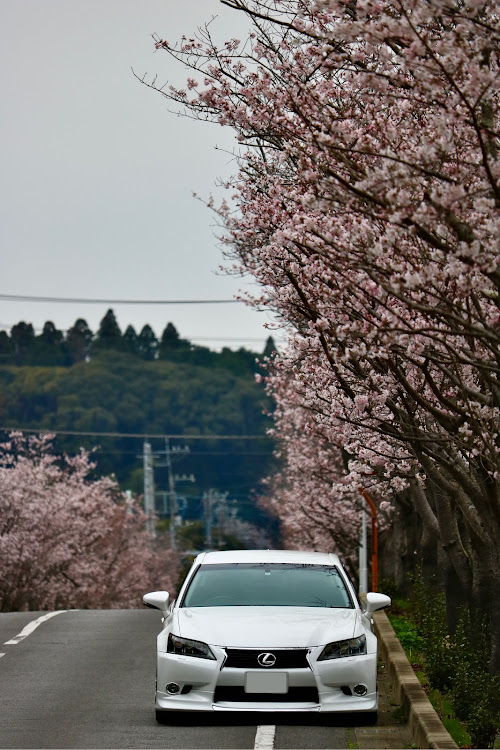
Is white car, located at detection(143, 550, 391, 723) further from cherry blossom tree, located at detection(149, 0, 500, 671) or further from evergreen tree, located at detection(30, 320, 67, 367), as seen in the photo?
evergreen tree, located at detection(30, 320, 67, 367)

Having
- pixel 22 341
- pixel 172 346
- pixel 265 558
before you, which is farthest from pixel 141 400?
pixel 265 558

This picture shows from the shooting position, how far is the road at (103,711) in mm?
9062

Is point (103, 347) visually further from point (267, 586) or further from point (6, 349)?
point (267, 586)

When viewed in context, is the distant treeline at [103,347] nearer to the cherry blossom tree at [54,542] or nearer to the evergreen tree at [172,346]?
the evergreen tree at [172,346]

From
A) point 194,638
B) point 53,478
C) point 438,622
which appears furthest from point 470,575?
point 53,478

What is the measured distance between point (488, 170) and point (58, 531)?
37.3 metres

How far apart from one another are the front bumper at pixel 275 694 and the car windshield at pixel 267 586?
0.91m

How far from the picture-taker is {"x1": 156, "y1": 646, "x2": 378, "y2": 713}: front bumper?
9.19 metres

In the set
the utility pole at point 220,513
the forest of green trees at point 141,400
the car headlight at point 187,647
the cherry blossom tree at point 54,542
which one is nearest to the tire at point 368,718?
the car headlight at point 187,647

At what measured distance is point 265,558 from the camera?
1103cm

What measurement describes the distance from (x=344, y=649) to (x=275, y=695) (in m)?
0.65

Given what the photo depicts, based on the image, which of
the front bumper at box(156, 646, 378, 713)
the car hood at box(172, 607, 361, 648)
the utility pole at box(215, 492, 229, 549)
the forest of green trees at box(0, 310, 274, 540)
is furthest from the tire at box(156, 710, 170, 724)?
the utility pole at box(215, 492, 229, 549)

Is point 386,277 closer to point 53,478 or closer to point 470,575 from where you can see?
point 470,575

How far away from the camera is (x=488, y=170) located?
6766mm
